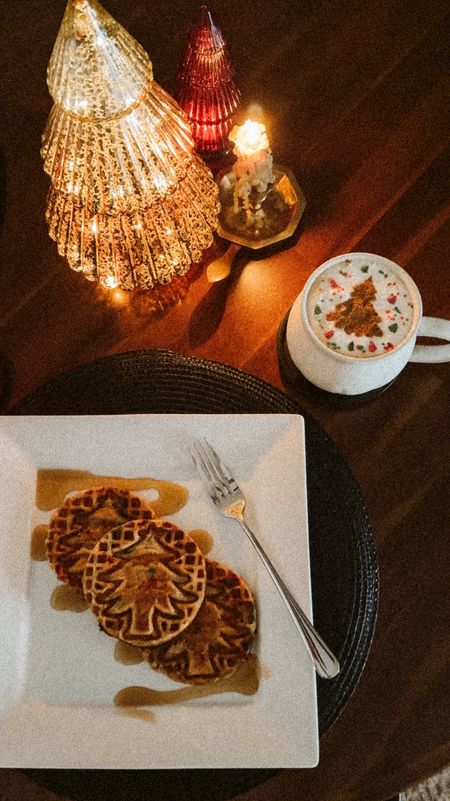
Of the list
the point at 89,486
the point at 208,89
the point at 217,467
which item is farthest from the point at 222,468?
the point at 208,89

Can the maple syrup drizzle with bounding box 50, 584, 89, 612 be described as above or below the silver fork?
below

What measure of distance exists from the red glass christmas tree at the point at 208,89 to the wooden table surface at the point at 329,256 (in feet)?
0.26

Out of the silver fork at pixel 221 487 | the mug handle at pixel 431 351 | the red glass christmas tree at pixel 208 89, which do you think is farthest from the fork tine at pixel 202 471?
the red glass christmas tree at pixel 208 89

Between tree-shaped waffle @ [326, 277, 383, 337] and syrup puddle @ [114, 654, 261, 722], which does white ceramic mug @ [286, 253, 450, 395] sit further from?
syrup puddle @ [114, 654, 261, 722]

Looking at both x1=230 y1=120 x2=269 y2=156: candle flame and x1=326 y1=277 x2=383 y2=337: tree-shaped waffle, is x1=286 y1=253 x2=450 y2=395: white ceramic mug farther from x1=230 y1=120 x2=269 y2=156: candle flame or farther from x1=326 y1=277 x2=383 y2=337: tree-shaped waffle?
x1=230 y1=120 x2=269 y2=156: candle flame

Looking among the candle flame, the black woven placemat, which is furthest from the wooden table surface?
the candle flame

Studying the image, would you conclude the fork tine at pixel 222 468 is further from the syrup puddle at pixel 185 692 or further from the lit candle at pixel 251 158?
the lit candle at pixel 251 158

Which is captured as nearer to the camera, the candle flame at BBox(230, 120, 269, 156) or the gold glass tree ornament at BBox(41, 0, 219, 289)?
the gold glass tree ornament at BBox(41, 0, 219, 289)

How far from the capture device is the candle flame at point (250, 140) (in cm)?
73

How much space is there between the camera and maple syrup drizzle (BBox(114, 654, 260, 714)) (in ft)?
2.19

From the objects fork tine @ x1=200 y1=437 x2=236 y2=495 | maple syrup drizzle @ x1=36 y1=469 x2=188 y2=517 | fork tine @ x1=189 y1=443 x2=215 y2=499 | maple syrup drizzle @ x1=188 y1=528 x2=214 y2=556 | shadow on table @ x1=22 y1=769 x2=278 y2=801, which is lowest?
shadow on table @ x1=22 y1=769 x2=278 y2=801

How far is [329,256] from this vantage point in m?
0.83

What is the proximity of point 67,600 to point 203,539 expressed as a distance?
148 mm

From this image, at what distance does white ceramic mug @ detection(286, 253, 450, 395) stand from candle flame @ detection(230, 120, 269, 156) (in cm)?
15
